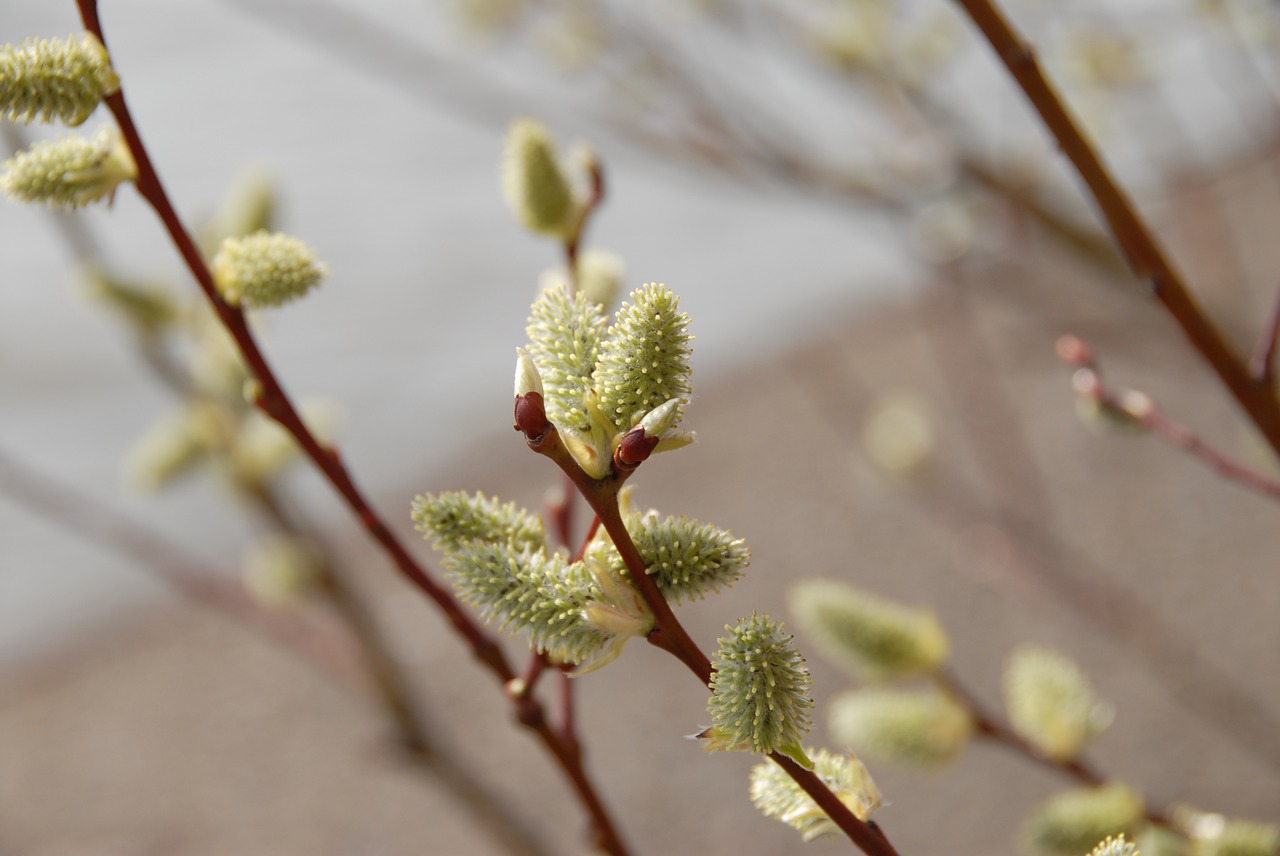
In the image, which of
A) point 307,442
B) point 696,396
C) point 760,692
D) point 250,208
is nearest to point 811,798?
point 760,692

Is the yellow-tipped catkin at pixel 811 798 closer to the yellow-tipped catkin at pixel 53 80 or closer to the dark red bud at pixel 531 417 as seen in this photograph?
the dark red bud at pixel 531 417

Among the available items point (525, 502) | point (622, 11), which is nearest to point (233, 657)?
point (525, 502)

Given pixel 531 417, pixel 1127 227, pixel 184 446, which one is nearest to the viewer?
pixel 531 417

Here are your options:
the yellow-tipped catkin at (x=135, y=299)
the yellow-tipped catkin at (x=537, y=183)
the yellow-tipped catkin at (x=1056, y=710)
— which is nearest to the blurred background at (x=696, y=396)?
the yellow-tipped catkin at (x=135, y=299)

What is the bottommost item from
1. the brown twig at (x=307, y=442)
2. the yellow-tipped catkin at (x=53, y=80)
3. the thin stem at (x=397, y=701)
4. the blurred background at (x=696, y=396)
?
the brown twig at (x=307, y=442)

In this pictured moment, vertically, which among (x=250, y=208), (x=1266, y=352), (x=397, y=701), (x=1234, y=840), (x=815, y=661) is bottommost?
(x=1234, y=840)

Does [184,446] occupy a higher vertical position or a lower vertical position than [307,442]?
higher

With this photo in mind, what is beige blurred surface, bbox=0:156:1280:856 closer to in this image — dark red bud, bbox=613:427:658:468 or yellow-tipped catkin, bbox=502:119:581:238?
yellow-tipped catkin, bbox=502:119:581:238

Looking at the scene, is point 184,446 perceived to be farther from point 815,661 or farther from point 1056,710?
point 815,661
